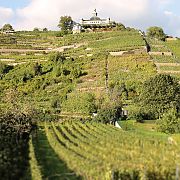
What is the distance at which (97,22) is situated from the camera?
4232 inches

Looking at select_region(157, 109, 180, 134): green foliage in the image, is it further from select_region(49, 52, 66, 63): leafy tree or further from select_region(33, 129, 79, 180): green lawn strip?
select_region(49, 52, 66, 63): leafy tree

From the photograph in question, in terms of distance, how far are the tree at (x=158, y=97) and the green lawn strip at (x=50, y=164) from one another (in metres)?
18.3

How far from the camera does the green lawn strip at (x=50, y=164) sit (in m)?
23.2

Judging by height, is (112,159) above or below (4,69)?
below

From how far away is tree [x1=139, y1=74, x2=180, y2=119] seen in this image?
51.0 m

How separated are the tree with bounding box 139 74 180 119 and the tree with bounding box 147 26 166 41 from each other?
48488 millimetres

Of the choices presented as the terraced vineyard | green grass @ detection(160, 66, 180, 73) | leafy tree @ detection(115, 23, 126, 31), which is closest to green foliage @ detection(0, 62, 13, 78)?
green grass @ detection(160, 66, 180, 73)

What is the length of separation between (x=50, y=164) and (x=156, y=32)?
79.1 meters

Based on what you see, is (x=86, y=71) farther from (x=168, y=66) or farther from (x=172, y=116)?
(x=172, y=116)

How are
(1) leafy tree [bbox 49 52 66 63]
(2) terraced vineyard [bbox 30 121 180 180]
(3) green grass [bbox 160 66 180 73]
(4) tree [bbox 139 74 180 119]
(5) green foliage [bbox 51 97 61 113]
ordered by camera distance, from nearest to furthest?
(2) terraced vineyard [bbox 30 121 180 180] < (4) tree [bbox 139 74 180 119] < (5) green foliage [bbox 51 97 61 113] < (3) green grass [bbox 160 66 180 73] < (1) leafy tree [bbox 49 52 66 63]

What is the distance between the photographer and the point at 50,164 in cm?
2669

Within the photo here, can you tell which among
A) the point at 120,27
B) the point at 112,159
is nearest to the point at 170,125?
the point at 112,159

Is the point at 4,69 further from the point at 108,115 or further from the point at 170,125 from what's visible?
the point at 170,125

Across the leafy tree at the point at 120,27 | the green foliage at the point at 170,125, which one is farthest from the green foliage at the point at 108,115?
the leafy tree at the point at 120,27
